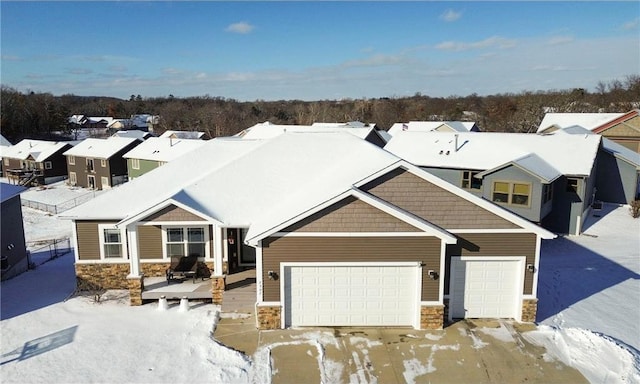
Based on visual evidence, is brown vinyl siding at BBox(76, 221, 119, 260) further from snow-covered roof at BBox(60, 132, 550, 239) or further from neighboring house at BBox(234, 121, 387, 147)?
neighboring house at BBox(234, 121, 387, 147)

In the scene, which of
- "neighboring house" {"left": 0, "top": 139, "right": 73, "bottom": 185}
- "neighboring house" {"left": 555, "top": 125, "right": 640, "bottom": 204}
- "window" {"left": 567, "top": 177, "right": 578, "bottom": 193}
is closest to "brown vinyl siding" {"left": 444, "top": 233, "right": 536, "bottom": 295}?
"window" {"left": 567, "top": 177, "right": 578, "bottom": 193}

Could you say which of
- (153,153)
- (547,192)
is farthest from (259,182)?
(153,153)

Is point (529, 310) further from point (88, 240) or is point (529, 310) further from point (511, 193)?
point (88, 240)

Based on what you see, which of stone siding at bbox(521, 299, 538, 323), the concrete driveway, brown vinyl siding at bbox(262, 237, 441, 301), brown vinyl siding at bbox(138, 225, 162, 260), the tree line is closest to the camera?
the concrete driveway

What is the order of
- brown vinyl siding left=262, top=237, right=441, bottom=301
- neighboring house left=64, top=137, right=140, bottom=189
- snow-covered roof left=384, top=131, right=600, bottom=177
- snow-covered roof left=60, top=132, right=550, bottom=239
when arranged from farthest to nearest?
neighboring house left=64, top=137, right=140, bottom=189 < snow-covered roof left=384, top=131, right=600, bottom=177 < snow-covered roof left=60, top=132, right=550, bottom=239 < brown vinyl siding left=262, top=237, right=441, bottom=301

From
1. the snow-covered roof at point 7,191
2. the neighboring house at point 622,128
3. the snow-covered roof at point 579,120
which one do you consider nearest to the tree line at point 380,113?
the snow-covered roof at point 579,120

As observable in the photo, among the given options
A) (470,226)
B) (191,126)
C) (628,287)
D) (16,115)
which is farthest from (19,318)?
(191,126)
